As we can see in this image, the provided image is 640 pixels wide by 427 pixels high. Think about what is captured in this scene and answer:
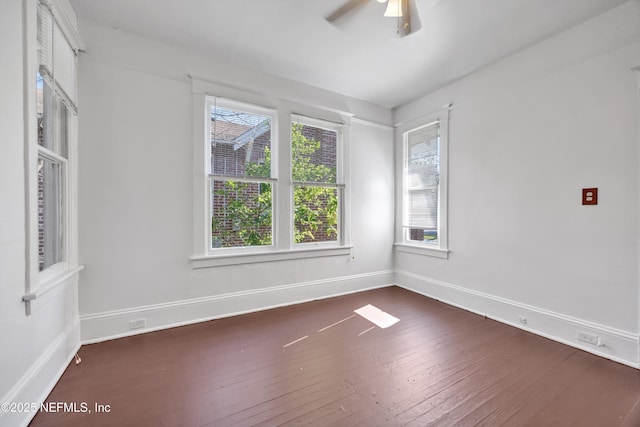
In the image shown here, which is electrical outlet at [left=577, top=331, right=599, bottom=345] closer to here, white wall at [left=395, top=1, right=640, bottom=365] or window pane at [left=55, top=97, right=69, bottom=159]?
white wall at [left=395, top=1, right=640, bottom=365]

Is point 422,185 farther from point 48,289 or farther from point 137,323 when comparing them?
point 48,289

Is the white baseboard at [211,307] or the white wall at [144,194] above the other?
the white wall at [144,194]

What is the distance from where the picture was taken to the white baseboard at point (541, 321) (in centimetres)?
217

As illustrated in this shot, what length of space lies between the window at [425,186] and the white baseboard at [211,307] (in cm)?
98

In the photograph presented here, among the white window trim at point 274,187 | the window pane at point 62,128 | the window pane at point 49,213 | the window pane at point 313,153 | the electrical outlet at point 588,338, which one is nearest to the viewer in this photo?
the window pane at point 49,213

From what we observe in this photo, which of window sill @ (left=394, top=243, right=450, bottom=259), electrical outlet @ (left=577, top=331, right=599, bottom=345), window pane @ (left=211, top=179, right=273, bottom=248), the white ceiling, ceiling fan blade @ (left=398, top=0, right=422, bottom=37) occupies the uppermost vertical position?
the white ceiling

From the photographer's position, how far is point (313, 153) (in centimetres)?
373

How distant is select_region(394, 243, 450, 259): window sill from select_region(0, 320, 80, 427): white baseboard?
394 cm

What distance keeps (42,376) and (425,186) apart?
425 cm

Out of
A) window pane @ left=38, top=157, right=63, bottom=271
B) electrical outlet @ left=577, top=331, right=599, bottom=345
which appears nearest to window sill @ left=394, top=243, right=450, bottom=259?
electrical outlet @ left=577, top=331, right=599, bottom=345

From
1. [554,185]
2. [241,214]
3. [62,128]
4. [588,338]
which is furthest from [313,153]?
[588,338]

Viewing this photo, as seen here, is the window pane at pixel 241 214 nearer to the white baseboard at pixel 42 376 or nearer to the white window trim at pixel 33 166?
the white window trim at pixel 33 166

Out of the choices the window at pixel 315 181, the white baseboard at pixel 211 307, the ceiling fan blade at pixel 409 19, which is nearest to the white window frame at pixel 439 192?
the white baseboard at pixel 211 307

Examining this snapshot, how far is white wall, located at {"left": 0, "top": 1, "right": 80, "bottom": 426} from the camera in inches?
53.3
